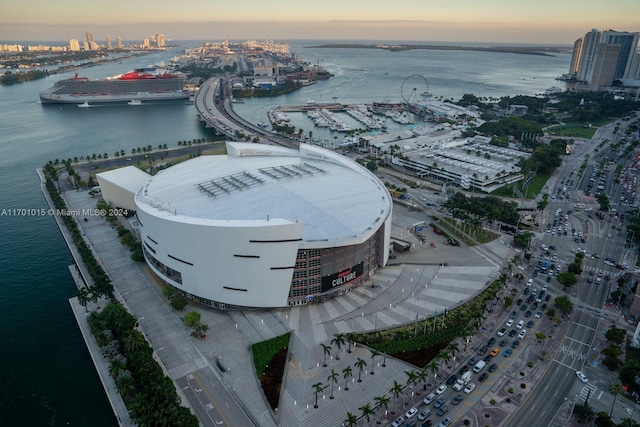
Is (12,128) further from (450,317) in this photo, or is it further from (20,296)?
(450,317)

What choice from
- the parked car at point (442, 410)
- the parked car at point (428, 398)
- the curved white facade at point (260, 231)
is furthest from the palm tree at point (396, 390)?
the curved white facade at point (260, 231)

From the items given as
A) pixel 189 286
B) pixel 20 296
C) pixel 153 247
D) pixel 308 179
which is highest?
pixel 308 179

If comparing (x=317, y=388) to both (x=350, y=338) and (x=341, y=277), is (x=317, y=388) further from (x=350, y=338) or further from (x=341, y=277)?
(x=341, y=277)

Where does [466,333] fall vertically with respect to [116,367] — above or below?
above

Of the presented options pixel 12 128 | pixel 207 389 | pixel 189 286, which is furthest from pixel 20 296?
Answer: pixel 12 128

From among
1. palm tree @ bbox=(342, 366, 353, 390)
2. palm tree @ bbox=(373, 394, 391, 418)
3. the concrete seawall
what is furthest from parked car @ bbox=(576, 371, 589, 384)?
the concrete seawall

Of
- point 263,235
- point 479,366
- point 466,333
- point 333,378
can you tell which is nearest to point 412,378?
point 333,378

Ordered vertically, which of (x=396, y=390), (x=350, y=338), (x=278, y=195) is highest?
(x=278, y=195)
